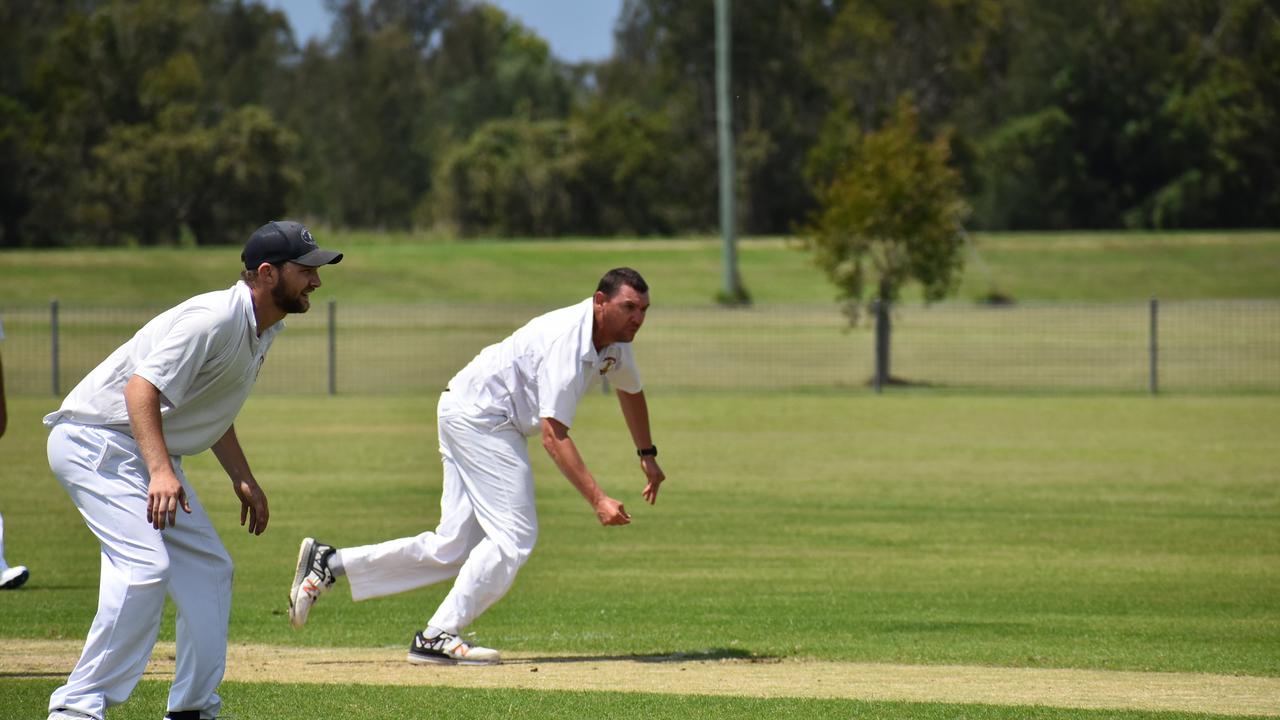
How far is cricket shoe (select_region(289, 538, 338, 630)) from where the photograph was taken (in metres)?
8.03

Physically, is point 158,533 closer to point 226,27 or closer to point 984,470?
point 984,470

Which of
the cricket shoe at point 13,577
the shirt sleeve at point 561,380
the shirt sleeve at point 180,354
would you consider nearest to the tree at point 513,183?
the cricket shoe at point 13,577

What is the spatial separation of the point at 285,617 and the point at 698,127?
61949mm

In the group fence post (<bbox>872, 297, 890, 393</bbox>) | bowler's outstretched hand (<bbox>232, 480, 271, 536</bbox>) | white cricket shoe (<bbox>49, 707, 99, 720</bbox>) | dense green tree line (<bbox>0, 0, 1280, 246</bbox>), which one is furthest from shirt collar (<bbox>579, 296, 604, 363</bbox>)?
dense green tree line (<bbox>0, 0, 1280, 246</bbox>)

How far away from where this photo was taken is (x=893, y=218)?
100ft

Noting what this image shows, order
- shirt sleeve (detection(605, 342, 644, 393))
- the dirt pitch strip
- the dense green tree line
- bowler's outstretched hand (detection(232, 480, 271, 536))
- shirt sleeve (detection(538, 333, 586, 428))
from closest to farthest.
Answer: bowler's outstretched hand (detection(232, 480, 271, 536))
the dirt pitch strip
shirt sleeve (detection(538, 333, 586, 428))
shirt sleeve (detection(605, 342, 644, 393))
the dense green tree line

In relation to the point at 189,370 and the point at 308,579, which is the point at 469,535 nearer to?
the point at 308,579

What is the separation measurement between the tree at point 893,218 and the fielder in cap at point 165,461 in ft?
82.2

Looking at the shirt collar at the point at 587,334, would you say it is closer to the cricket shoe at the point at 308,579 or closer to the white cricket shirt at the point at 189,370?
the cricket shoe at the point at 308,579

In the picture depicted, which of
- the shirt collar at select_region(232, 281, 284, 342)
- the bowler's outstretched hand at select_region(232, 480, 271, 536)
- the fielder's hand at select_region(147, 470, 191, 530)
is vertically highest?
the shirt collar at select_region(232, 281, 284, 342)

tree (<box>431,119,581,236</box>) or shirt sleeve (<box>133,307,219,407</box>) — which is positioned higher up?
tree (<box>431,119,581,236</box>)

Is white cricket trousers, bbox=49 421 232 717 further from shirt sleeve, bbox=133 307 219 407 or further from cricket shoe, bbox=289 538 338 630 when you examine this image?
cricket shoe, bbox=289 538 338 630

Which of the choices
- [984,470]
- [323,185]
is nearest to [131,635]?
[984,470]

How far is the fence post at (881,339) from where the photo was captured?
28469mm
